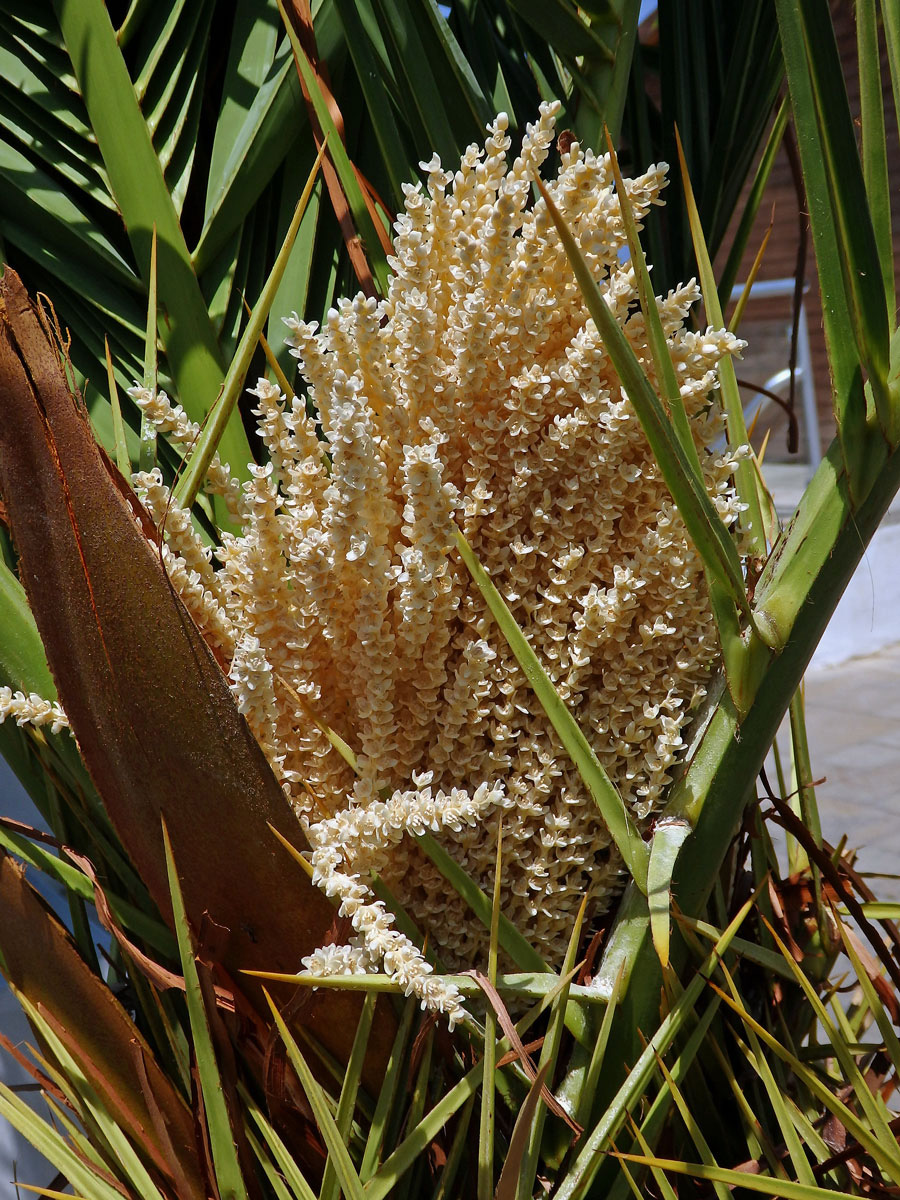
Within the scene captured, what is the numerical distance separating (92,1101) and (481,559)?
12.9 inches

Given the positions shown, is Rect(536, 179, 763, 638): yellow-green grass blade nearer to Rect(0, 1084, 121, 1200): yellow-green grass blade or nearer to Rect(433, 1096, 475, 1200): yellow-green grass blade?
Rect(433, 1096, 475, 1200): yellow-green grass blade

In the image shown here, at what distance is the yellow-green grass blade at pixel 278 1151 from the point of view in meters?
0.44

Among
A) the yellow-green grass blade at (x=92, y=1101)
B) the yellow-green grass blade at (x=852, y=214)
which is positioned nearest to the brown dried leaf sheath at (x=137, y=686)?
the yellow-green grass blade at (x=92, y=1101)

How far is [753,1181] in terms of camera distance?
0.43m

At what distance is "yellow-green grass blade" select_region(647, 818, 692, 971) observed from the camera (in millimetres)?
417

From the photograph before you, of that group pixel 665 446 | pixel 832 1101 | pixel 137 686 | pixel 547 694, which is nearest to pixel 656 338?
pixel 665 446

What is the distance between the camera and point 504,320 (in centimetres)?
43

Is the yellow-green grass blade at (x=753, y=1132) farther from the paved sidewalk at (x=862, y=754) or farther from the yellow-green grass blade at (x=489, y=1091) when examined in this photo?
the paved sidewalk at (x=862, y=754)

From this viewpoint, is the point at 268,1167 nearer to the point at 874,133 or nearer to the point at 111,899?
the point at 111,899

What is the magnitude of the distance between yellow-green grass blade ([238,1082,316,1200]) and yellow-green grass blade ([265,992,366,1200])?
0.09 feet

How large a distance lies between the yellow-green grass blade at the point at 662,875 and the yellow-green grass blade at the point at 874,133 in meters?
0.25

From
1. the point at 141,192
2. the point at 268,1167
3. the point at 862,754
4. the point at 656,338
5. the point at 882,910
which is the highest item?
the point at 141,192

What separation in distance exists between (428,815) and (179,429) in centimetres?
22

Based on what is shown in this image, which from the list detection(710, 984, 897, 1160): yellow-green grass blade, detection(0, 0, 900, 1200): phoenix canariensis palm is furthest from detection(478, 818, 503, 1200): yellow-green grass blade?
detection(710, 984, 897, 1160): yellow-green grass blade
